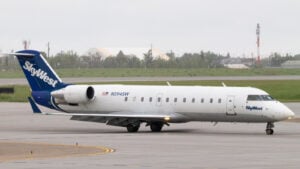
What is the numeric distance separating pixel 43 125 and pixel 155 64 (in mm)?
140864

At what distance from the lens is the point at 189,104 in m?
43.8

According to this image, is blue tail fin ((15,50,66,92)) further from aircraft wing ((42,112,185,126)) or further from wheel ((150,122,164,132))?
wheel ((150,122,164,132))

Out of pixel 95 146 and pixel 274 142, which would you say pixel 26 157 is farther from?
Result: pixel 274 142

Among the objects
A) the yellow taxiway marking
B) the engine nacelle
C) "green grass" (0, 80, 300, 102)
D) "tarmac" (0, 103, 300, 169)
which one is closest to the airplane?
the engine nacelle

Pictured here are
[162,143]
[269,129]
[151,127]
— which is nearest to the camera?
[162,143]

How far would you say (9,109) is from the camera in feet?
205

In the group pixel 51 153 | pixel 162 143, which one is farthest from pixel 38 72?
pixel 51 153

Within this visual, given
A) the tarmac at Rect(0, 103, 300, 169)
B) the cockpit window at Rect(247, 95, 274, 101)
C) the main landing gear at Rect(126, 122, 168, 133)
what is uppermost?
the cockpit window at Rect(247, 95, 274, 101)

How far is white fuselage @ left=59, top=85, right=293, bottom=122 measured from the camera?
139ft

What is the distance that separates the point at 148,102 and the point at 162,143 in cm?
930

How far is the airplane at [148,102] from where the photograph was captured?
140 feet

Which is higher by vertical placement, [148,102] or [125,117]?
[148,102]

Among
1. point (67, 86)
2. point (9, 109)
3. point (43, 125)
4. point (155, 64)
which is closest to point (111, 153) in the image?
point (67, 86)

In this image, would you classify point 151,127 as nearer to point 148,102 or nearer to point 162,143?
point 148,102
